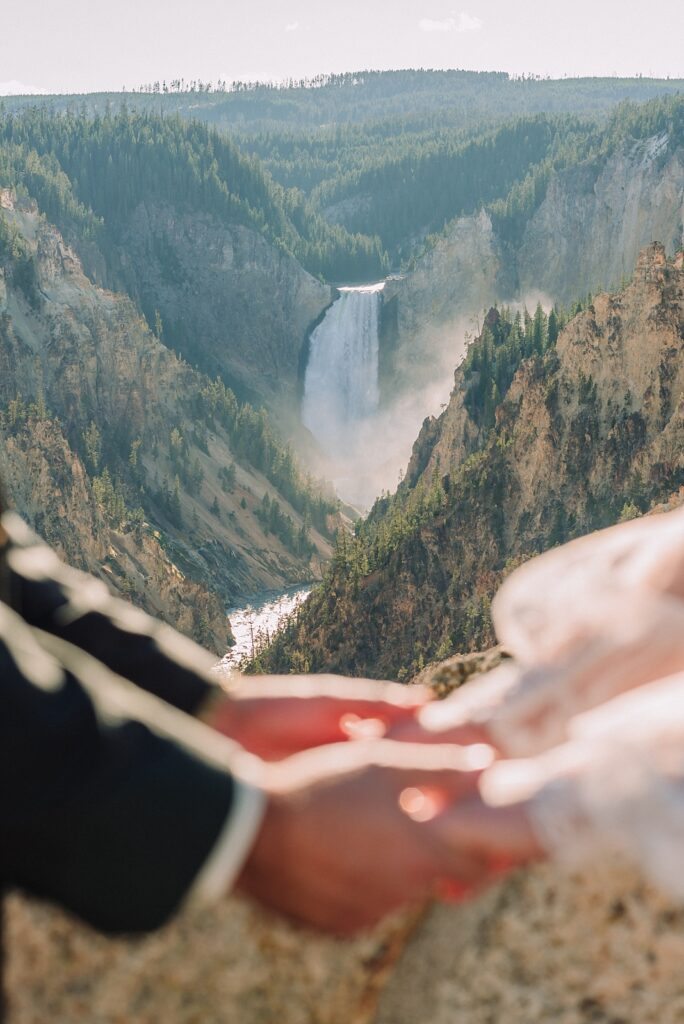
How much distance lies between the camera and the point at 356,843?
5.69ft

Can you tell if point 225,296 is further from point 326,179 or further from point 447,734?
point 447,734

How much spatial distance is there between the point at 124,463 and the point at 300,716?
54267 mm

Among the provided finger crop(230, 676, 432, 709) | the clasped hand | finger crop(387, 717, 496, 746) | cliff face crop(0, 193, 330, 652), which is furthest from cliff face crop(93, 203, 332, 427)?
the clasped hand

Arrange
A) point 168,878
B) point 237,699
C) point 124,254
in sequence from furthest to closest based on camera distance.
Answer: point 124,254 → point 237,699 → point 168,878

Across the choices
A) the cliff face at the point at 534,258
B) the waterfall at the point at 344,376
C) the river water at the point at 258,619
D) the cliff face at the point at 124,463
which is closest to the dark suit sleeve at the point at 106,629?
the cliff face at the point at 124,463

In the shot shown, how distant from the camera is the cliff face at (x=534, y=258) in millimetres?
89188

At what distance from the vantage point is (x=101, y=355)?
55469 millimetres

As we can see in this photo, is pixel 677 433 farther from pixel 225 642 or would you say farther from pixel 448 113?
pixel 448 113

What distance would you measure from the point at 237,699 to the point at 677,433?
19.8 m

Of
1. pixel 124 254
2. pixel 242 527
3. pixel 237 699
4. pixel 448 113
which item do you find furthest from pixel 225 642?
pixel 448 113

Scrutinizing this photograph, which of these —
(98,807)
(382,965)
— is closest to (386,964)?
(382,965)

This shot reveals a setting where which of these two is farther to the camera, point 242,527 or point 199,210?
point 199,210

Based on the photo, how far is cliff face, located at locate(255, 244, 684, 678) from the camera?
22.6m

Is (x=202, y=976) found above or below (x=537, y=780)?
below
